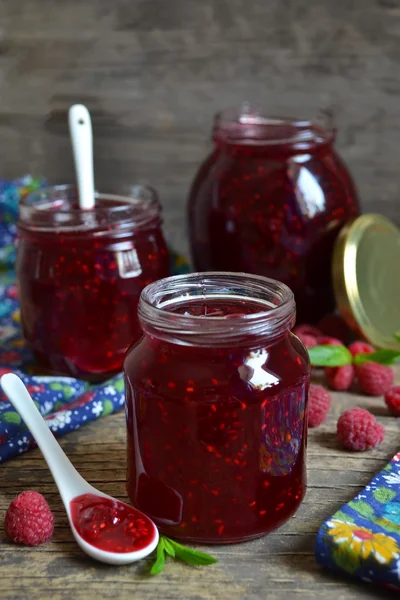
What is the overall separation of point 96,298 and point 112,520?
484mm

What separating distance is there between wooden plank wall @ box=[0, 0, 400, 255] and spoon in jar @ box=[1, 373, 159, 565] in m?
1.02

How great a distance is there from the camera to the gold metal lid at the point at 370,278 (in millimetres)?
1466

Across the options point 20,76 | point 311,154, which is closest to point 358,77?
point 311,154

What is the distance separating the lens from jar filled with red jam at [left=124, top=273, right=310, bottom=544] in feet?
2.97

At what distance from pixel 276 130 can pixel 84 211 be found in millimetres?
440

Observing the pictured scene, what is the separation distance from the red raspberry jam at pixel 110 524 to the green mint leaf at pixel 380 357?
1.84ft

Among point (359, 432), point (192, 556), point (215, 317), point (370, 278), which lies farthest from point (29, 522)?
point (370, 278)

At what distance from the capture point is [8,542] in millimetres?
945

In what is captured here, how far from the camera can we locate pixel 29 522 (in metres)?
0.93

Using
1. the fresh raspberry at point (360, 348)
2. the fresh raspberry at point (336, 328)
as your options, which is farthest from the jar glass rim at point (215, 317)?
the fresh raspberry at point (336, 328)

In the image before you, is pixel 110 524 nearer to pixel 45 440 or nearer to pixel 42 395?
pixel 45 440

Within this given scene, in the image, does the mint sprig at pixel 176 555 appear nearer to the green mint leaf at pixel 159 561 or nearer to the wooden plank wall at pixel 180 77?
the green mint leaf at pixel 159 561

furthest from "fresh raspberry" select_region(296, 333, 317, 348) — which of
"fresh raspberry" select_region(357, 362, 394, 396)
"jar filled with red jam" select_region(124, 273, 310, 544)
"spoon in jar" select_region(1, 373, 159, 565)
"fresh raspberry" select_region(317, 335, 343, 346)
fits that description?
"spoon in jar" select_region(1, 373, 159, 565)

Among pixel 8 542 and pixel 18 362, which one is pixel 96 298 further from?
pixel 8 542
